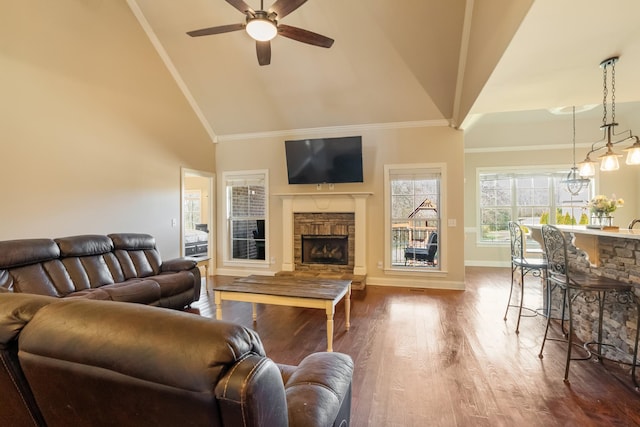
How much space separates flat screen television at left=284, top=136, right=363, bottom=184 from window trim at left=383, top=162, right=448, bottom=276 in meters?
0.57

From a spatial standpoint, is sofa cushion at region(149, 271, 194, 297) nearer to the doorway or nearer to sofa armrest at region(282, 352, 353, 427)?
the doorway

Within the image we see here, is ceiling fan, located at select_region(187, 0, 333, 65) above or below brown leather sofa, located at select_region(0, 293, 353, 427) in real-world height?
above

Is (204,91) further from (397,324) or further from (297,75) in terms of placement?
(397,324)

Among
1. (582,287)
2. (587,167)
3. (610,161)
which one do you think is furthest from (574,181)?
(582,287)

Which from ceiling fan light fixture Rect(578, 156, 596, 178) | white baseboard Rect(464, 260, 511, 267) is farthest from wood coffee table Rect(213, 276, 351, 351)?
white baseboard Rect(464, 260, 511, 267)

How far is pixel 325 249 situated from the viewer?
5.89m

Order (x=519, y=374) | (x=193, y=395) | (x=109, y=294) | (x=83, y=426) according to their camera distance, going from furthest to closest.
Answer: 1. (x=109, y=294)
2. (x=519, y=374)
3. (x=83, y=426)
4. (x=193, y=395)

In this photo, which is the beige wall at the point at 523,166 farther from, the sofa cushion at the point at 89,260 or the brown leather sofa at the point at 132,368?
the brown leather sofa at the point at 132,368

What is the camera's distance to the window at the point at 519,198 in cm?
683

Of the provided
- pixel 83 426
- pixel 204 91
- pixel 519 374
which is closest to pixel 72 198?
pixel 204 91

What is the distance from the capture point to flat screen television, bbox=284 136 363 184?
5.40m

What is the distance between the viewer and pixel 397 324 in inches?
141

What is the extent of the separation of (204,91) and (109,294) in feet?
12.7

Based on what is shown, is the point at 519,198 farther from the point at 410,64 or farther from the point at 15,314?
the point at 15,314
